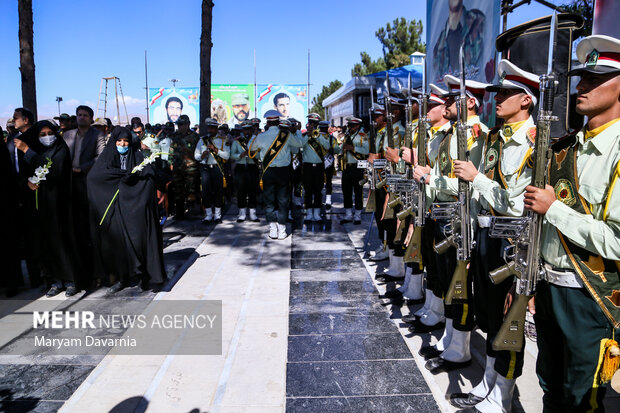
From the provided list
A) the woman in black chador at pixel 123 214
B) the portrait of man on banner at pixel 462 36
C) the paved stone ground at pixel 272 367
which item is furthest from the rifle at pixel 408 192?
the woman in black chador at pixel 123 214

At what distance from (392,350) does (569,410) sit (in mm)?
1815

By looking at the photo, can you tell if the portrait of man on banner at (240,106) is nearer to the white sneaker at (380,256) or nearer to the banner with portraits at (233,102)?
the banner with portraits at (233,102)

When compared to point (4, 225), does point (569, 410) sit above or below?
below

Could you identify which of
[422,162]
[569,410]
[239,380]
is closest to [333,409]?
[239,380]

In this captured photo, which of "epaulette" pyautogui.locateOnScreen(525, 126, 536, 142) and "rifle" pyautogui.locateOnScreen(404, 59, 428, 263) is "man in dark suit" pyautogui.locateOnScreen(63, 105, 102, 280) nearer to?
"rifle" pyautogui.locateOnScreen(404, 59, 428, 263)

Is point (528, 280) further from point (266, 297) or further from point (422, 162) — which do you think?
point (266, 297)

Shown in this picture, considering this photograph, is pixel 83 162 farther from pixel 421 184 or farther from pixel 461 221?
pixel 461 221

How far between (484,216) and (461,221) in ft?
0.83

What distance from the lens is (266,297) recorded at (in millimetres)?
5355

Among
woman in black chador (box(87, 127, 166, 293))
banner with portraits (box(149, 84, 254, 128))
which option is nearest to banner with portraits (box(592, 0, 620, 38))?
woman in black chador (box(87, 127, 166, 293))

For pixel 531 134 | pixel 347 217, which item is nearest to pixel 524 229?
pixel 531 134

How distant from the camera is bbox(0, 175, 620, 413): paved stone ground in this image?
3188 mm

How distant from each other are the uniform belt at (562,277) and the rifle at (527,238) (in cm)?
5

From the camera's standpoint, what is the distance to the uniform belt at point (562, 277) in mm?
2156
